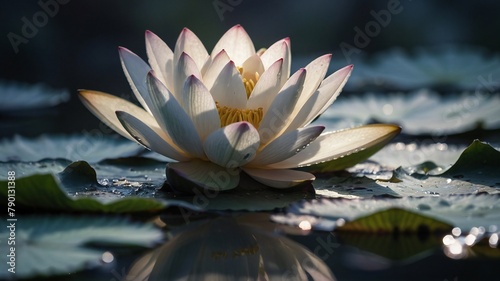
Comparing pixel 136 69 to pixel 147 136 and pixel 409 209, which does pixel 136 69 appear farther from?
pixel 409 209

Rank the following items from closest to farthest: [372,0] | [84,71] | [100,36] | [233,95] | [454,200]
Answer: [454,200] < [233,95] < [84,71] < [100,36] < [372,0]

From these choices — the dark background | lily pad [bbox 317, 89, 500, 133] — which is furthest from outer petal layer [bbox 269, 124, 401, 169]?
the dark background

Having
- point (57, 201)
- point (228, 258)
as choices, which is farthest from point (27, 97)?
point (228, 258)

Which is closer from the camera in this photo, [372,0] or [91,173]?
[91,173]

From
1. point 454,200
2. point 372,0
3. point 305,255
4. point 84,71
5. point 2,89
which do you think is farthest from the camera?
point 372,0

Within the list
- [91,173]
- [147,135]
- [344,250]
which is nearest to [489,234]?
[344,250]

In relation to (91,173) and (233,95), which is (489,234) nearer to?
(233,95)
